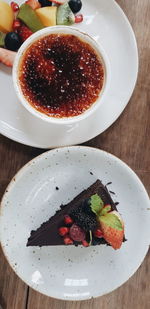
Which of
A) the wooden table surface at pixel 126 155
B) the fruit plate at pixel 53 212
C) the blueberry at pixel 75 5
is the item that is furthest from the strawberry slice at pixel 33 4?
the fruit plate at pixel 53 212

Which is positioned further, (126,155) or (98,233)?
(126,155)

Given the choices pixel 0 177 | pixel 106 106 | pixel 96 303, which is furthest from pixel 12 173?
pixel 96 303

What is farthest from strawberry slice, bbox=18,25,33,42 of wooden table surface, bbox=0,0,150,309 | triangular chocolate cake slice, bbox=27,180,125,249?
triangular chocolate cake slice, bbox=27,180,125,249

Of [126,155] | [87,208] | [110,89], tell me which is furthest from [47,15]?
[87,208]

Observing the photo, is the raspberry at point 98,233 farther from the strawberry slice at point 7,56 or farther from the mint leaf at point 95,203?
the strawberry slice at point 7,56

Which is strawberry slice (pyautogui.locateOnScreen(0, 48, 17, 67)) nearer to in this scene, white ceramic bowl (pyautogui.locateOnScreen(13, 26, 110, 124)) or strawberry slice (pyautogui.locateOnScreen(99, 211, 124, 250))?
white ceramic bowl (pyautogui.locateOnScreen(13, 26, 110, 124))

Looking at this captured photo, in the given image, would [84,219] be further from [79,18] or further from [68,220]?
[79,18]
